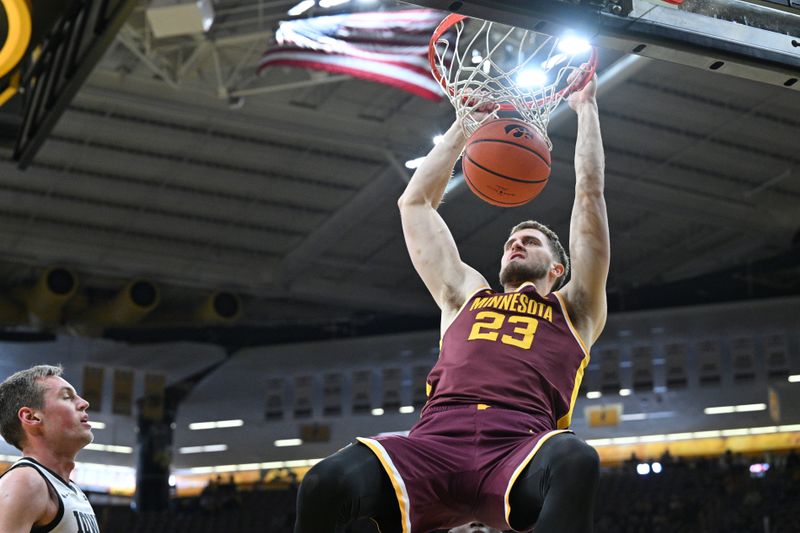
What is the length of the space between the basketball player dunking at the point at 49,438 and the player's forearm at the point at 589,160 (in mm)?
2065

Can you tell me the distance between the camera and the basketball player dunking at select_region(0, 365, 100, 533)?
3.64m

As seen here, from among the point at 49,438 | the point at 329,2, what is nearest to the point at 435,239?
the point at 49,438

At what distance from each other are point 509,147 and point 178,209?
15762mm

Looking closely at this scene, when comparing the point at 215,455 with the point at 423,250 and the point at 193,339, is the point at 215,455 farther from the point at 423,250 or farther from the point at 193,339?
the point at 423,250

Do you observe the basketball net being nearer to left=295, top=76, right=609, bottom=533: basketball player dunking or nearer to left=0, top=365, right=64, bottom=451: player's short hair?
left=295, top=76, right=609, bottom=533: basketball player dunking

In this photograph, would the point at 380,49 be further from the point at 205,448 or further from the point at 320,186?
the point at 205,448

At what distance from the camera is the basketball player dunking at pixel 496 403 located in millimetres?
3283

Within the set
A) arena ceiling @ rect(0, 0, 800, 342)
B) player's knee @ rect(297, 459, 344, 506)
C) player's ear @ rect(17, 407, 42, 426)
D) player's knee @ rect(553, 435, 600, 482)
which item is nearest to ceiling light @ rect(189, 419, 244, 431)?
arena ceiling @ rect(0, 0, 800, 342)

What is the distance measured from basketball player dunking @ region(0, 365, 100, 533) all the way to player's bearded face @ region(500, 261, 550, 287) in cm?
168

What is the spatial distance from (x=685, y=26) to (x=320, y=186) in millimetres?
15164

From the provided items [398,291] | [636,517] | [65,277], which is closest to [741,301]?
[636,517]

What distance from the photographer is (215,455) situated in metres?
21.9

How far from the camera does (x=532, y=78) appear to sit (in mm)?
5391

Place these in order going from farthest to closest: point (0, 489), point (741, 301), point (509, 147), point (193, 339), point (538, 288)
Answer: point (193, 339) → point (741, 301) → point (509, 147) → point (538, 288) → point (0, 489)
